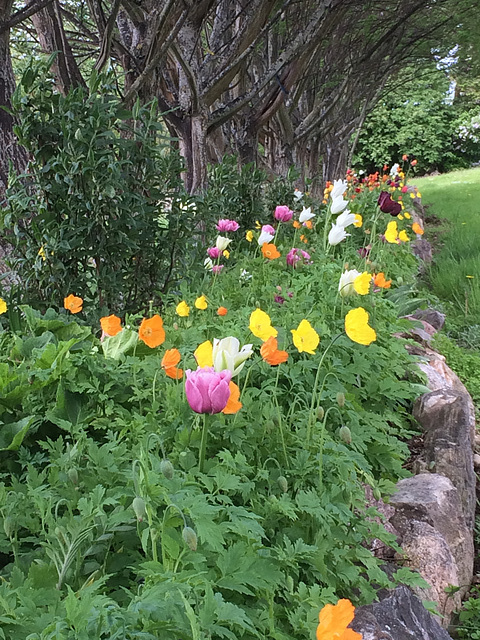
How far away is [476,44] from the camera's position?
8523 mm

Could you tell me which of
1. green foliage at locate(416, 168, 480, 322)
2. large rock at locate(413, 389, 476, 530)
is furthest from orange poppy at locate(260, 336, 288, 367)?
green foliage at locate(416, 168, 480, 322)

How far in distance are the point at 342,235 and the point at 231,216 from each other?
2.05 meters

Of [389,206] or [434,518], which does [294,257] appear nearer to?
[389,206]

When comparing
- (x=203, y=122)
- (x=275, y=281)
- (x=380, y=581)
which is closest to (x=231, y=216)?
(x=203, y=122)

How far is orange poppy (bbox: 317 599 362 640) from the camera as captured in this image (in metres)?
0.85

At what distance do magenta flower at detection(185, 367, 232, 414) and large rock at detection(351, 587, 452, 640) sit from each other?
2.22 ft

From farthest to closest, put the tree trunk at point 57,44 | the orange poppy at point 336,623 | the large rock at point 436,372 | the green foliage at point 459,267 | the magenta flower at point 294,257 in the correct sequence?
the green foliage at point 459,267, the tree trunk at point 57,44, the magenta flower at point 294,257, the large rock at point 436,372, the orange poppy at point 336,623

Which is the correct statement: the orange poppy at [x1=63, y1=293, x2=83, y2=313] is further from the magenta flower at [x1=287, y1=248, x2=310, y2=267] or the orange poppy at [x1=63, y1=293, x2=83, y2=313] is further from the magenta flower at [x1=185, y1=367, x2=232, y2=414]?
the magenta flower at [x1=287, y1=248, x2=310, y2=267]

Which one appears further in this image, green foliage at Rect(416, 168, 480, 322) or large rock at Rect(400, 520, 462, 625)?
green foliage at Rect(416, 168, 480, 322)

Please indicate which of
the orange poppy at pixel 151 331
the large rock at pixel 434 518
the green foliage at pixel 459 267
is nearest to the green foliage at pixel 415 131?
the green foliage at pixel 459 267

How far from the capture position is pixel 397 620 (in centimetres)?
131

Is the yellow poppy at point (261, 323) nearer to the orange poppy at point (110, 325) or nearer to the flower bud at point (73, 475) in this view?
the orange poppy at point (110, 325)

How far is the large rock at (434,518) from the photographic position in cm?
182

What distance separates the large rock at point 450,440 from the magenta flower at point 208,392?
1632 millimetres
